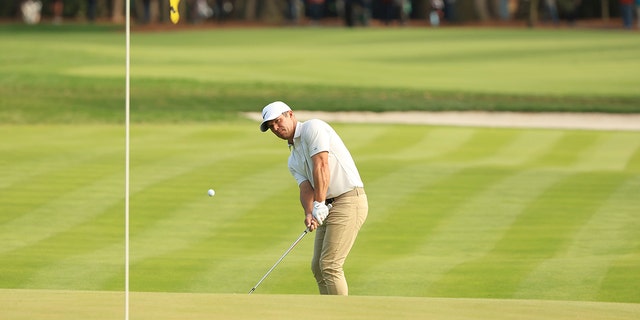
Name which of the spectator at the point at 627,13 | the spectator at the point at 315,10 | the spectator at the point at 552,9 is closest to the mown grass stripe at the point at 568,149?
the spectator at the point at 627,13

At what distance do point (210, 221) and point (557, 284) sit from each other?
4856 mm

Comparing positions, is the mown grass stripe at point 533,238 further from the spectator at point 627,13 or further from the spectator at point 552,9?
the spectator at point 552,9

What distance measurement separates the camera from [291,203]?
60.2 feet

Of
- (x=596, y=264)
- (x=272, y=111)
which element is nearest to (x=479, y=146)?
(x=596, y=264)

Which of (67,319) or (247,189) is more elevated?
(67,319)

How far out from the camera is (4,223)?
16891mm

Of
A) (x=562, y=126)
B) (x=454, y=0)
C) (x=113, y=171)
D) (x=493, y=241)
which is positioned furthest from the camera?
(x=454, y=0)

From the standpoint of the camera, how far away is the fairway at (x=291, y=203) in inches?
450

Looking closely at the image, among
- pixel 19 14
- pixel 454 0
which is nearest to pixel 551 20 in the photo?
pixel 454 0

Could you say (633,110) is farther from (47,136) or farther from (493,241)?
(493,241)

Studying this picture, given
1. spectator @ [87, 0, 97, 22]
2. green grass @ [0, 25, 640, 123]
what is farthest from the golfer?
spectator @ [87, 0, 97, 22]

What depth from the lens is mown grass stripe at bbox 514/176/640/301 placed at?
13.3 meters

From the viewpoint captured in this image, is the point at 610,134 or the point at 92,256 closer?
the point at 92,256

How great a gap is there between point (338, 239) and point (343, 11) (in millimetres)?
65671
